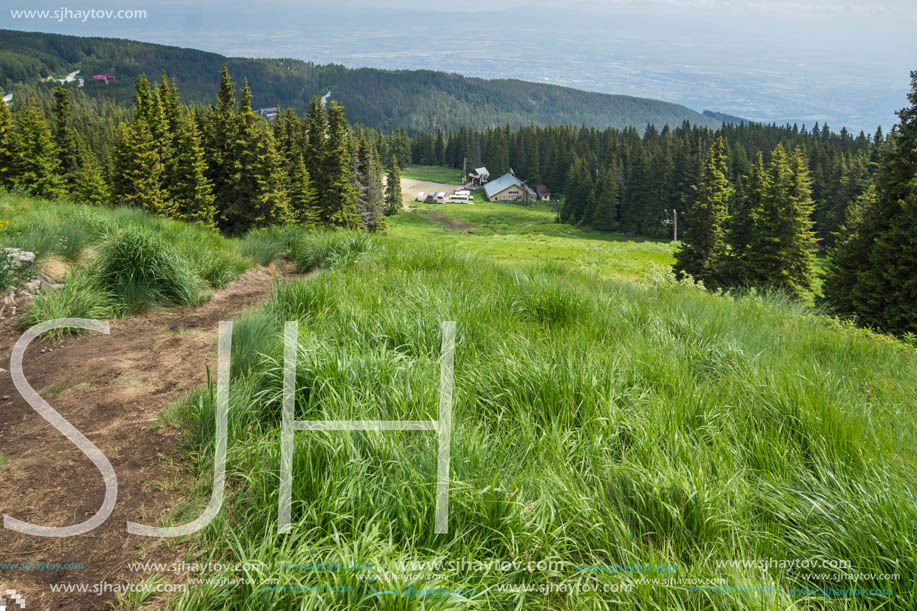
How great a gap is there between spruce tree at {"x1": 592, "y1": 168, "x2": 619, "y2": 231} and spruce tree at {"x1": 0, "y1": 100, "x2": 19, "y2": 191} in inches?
3293

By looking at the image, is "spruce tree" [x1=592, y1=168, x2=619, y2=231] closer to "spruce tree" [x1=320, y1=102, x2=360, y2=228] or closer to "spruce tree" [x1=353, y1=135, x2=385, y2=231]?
"spruce tree" [x1=353, y1=135, x2=385, y2=231]

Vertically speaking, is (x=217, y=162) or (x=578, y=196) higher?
(x=217, y=162)

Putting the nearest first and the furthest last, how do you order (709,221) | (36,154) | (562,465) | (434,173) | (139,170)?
(562,465)
(139,170)
(709,221)
(36,154)
(434,173)

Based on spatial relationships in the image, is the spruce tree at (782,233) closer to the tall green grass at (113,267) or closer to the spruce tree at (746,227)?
the spruce tree at (746,227)

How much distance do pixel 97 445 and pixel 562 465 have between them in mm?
3147

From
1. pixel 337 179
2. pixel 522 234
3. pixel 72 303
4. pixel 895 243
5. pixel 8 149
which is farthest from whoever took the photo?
pixel 522 234

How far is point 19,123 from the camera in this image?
49594 mm

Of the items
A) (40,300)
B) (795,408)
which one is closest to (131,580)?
(795,408)

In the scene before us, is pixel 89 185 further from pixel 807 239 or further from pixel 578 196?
pixel 578 196

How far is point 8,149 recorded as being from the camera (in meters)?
45.9

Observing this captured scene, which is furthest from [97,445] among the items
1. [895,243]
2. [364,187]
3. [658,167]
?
[658,167]

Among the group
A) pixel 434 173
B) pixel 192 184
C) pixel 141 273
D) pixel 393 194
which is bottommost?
pixel 393 194

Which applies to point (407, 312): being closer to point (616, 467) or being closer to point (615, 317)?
point (615, 317)

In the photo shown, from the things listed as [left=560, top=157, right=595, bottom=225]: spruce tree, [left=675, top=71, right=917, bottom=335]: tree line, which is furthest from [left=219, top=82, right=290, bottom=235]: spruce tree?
[left=560, top=157, right=595, bottom=225]: spruce tree
